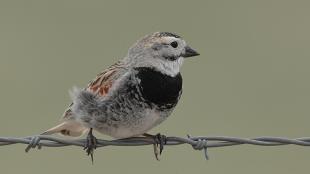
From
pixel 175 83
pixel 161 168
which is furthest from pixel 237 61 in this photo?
pixel 175 83

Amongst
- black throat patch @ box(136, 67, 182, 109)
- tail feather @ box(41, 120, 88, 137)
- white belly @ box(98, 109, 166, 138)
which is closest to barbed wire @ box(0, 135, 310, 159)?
white belly @ box(98, 109, 166, 138)

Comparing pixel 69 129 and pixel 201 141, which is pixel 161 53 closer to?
pixel 69 129

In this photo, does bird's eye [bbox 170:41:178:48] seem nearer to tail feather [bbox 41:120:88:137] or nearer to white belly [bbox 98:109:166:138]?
white belly [bbox 98:109:166:138]

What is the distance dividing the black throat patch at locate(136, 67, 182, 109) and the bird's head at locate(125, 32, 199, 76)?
0.06 meters

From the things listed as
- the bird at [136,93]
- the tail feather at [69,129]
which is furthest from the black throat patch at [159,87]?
the tail feather at [69,129]

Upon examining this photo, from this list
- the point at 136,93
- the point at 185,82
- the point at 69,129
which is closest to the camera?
the point at 136,93

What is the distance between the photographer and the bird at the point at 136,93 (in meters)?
7.17

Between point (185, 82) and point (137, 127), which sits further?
point (185, 82)

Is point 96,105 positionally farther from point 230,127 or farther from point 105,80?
point 230,127

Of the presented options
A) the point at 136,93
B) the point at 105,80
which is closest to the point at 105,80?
the point at 105,80

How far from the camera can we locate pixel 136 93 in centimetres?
720

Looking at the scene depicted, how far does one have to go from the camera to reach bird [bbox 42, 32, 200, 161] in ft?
23.5

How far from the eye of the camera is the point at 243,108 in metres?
11.7

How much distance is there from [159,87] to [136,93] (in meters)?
0.23
